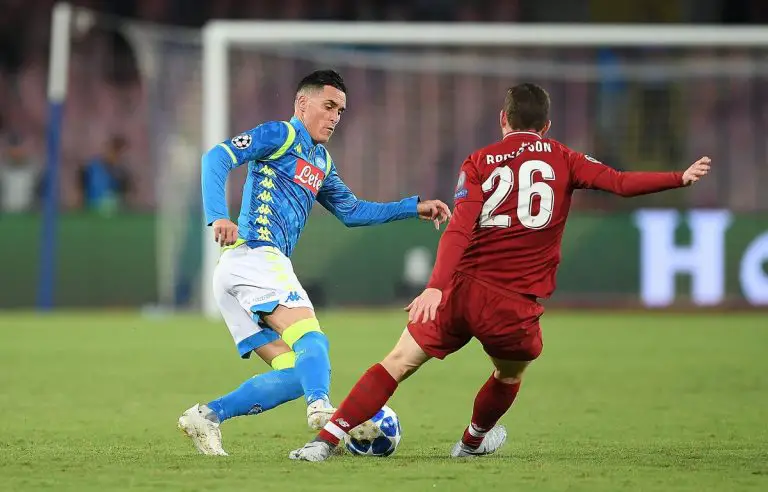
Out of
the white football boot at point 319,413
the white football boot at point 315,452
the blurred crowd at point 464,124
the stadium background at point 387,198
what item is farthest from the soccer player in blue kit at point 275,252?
the blurred crowd at point 464,124

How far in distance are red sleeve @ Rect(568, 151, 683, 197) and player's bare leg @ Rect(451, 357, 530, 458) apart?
2.86 ft

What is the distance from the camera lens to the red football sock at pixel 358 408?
6.04m

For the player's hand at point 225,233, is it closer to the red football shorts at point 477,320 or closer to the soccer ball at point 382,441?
the red football shorts at point 477,320

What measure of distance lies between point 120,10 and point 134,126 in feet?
8.03

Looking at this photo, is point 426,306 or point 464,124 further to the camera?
point 464,124

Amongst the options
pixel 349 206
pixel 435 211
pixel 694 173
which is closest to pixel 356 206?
pixel 349 206

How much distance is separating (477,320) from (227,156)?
1.29 m

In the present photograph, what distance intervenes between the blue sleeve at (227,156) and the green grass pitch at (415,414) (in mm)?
1084

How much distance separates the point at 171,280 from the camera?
692 inches

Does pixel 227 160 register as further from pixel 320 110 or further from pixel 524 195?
pixel 524 195

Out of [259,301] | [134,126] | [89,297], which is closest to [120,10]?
[134,126]

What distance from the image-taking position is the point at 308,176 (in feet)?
21.9

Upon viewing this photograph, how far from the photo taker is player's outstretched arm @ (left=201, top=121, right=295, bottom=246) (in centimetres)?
600

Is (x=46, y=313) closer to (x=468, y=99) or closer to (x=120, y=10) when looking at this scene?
(x=468, y=99)
